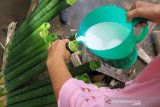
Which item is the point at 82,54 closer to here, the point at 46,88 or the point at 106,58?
the point at 46,88

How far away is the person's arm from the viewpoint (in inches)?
46.0

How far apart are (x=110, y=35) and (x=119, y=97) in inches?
14.2

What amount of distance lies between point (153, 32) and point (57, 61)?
4.38ft

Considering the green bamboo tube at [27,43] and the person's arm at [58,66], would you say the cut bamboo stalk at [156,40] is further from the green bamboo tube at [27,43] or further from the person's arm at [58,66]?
the person's arm at [58,66]

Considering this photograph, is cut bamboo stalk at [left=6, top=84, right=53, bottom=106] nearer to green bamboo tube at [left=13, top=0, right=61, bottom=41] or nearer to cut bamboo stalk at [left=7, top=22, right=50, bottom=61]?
cut bamboo stalk at [left=7, top=22, right=50, bottom=61]

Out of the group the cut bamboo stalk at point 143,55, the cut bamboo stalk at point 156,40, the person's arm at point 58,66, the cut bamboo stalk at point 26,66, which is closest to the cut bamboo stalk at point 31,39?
the cut bamboo stalk at point 26,66

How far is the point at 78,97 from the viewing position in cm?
111

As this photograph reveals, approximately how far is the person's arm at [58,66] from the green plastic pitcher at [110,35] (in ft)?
0.41

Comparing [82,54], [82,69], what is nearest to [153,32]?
[82,54]

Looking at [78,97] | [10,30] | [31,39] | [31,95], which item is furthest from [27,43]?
[78,97]

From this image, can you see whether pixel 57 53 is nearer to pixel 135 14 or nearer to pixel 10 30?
pixel 135 14

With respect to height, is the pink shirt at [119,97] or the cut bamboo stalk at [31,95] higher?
the cut bamboo stalk at [31,95]

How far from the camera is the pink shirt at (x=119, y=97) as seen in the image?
103 cm

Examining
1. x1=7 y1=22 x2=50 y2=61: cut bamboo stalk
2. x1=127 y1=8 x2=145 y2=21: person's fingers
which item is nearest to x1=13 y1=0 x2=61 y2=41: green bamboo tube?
x1=7 y1=22 x2=50 y2=61: cut bamboo stalk
